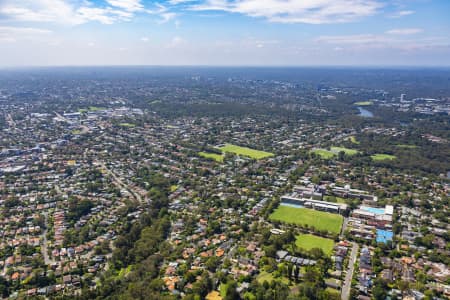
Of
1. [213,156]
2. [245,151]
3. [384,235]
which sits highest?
[245,151]

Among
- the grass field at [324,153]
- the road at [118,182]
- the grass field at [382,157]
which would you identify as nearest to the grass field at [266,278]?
the road at [118,182]

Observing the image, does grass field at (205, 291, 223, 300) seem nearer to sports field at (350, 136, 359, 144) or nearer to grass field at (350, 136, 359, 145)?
grass field at (350, 136, 359, 145)

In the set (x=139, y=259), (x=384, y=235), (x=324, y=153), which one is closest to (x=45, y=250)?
(x=139, y=259)

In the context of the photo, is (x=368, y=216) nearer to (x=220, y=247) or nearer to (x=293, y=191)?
(x=293, y=191)

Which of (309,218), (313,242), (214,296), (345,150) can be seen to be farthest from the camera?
(345,150)

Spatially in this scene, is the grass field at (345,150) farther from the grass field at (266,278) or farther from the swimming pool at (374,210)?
the grass field at (266,278)

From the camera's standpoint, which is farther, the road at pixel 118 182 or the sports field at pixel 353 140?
the sports field at pixel 353 140

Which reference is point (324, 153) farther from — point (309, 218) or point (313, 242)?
point (313, 242)
